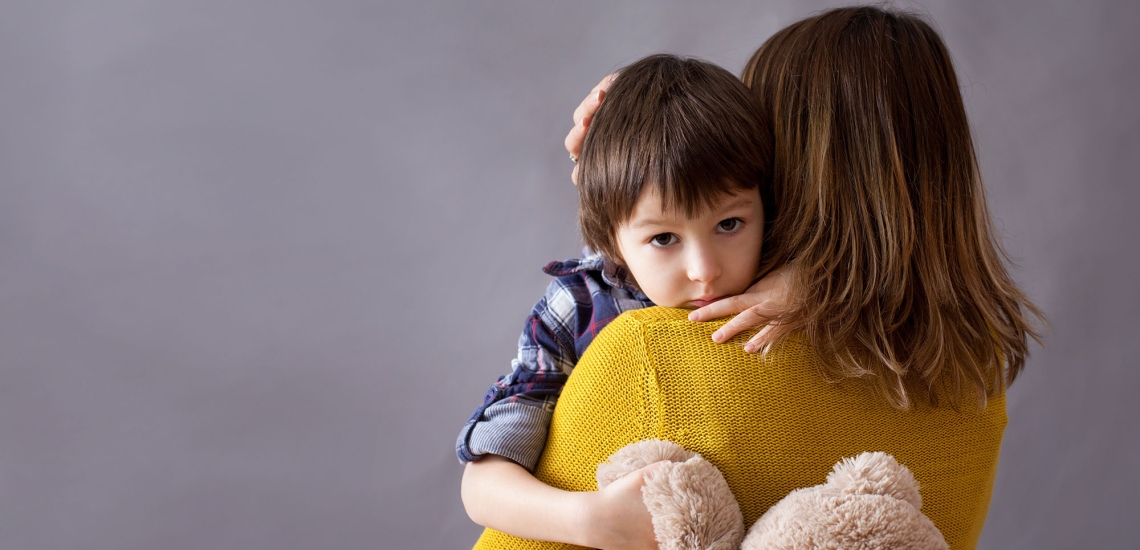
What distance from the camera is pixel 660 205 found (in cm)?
105

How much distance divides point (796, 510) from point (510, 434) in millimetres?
417

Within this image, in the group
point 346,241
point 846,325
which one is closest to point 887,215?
point 846,325


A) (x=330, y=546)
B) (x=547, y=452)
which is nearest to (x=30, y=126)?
(x=330, y=546)

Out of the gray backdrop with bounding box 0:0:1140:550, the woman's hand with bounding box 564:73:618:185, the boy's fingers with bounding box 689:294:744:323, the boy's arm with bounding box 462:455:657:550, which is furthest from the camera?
the gray backdrop with bounding box 0:0:1140:550

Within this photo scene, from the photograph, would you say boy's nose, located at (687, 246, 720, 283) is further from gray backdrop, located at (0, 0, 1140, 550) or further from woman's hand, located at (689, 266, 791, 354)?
gray backdrop, located at (0, 0, 1140, 550)

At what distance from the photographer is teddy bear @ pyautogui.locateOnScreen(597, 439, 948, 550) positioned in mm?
792

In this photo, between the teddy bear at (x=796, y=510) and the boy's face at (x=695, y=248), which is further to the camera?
the boy's face at (x=695, y=248)

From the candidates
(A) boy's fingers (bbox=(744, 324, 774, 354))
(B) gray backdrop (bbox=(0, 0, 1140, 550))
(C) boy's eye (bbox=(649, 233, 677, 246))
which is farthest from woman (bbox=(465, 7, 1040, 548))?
(B) gray backdrop (bbox=(0, 0, 1140, 550))

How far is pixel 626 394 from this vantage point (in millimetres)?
946

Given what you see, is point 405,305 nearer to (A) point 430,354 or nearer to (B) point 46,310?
(A) point 430,354

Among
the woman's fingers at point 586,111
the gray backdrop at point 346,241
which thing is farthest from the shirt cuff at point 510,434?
the gray backdrop at point 346,241

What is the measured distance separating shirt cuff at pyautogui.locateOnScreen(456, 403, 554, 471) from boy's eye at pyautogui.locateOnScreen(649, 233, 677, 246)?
285 mm

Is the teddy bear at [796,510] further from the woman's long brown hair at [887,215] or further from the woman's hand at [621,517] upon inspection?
the woman's long brown hair at [887,215]

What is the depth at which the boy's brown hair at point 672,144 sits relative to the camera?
1.04 meters
